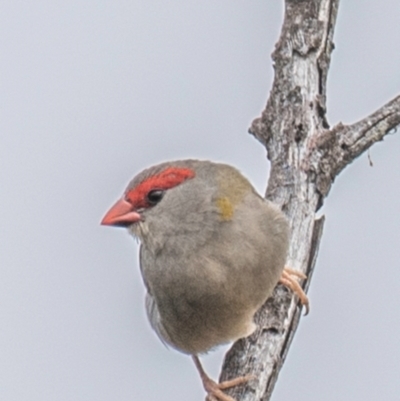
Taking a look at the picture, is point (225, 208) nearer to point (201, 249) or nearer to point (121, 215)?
point (201, 249)

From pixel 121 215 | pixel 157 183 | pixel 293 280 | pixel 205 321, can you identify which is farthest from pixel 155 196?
pixel 293 280

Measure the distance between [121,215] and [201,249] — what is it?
0.49 m

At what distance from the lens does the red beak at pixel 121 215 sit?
5891 millimetres

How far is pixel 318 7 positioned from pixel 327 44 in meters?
0.25

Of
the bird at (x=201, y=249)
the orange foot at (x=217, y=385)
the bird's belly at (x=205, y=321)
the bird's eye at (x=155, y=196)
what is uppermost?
the bird's eye at (x=155, y=196)

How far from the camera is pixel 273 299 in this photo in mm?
6543

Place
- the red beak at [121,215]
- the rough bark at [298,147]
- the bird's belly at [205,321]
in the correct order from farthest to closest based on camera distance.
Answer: the rough bark at [298,147], the bird's belly at [205,321], the red beak at [121,215]

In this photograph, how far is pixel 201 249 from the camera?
19.8 ft

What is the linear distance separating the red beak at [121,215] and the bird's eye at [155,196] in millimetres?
107

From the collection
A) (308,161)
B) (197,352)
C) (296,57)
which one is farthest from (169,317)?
(296,57)

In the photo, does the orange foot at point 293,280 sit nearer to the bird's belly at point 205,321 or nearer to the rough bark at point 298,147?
the rough bark at point 298,147

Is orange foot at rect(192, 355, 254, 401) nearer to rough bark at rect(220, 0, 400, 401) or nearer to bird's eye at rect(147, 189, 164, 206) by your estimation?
rough bark at rect(220, 0, 400, 401)

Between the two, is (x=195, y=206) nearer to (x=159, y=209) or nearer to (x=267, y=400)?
(x=159, y=209)

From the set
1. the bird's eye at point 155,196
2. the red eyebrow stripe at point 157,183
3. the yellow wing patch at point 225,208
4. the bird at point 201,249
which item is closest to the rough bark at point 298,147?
the bird at point 201,249
